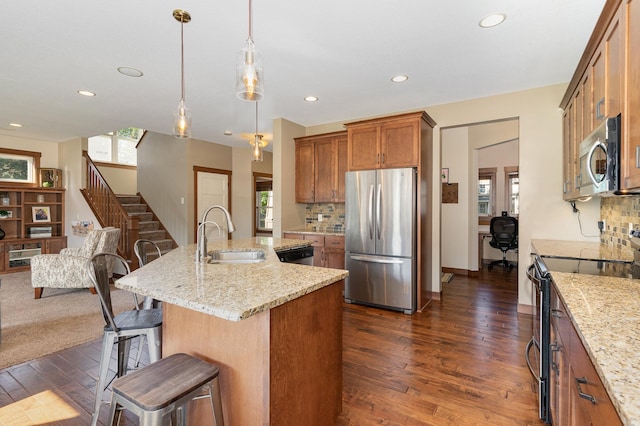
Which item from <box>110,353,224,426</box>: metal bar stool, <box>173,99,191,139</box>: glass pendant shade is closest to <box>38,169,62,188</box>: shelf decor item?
<box>173,99,191,139</box>: glass pendant shade

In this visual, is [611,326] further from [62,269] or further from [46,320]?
[62,269]

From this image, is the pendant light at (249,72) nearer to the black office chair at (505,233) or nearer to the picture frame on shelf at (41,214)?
the black office chair at (505,233)

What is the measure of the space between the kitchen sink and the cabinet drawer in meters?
1.75

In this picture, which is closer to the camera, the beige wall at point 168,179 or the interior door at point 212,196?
the beige wall at point 168,179

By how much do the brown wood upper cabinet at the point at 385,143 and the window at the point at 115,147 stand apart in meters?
6.07

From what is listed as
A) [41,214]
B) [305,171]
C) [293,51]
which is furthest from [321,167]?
[41,214]

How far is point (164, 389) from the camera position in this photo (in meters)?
1.14

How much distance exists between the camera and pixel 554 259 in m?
2.30

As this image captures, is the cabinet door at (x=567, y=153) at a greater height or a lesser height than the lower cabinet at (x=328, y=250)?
greater

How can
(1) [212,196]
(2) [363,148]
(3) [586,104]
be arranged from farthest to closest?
(1) [212,196] < (2) [363,148] < (3) [586,104]

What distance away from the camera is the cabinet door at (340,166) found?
4695 mm

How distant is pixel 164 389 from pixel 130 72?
3.30 meters

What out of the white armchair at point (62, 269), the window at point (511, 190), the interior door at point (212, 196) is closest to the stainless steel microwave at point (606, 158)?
the white armchair at point (62, 269)

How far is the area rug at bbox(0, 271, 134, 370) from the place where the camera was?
2819 mm
